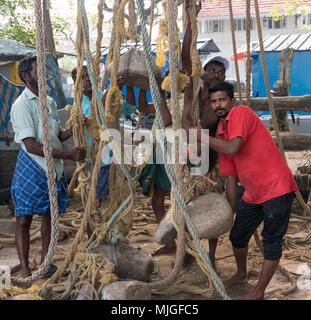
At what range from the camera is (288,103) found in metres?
5.16

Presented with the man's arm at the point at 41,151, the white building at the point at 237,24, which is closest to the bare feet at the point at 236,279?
the man's arm at the point at 41,151

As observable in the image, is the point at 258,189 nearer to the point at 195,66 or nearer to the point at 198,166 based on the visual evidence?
the point at 198,166

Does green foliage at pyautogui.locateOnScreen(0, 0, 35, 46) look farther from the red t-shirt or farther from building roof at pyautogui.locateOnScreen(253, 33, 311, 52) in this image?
the red t-shirt

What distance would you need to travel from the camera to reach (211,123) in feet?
8.98

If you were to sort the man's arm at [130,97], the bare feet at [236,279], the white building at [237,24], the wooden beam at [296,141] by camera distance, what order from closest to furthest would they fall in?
the bare feet at [236,279] → the man's arm at [130,97] → the wooden beam at [296,141] → the white building at [237,24]

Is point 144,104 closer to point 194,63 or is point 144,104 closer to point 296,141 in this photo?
point 194,63

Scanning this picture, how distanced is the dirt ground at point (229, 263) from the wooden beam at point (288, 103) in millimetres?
1456

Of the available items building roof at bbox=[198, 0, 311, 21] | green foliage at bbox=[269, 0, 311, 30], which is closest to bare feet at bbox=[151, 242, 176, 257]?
green foliage at bbox=[269, 0, 311, 30]

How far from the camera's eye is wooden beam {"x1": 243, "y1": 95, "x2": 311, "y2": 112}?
503 centimetres

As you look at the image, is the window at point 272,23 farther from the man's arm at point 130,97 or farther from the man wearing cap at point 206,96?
the man wearing cap at point 206,96

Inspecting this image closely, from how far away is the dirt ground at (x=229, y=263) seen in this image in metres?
2.83

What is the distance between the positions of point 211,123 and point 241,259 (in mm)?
1009

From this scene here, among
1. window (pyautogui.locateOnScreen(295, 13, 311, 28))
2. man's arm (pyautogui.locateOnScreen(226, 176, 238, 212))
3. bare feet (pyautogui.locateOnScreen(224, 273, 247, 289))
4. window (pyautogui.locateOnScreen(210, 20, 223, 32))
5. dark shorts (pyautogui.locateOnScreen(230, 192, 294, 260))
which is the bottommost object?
bare feet (pyautogui.locateOnScreen(224, 273, 247, 289))

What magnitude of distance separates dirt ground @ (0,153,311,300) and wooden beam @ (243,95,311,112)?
1456 millimetres
